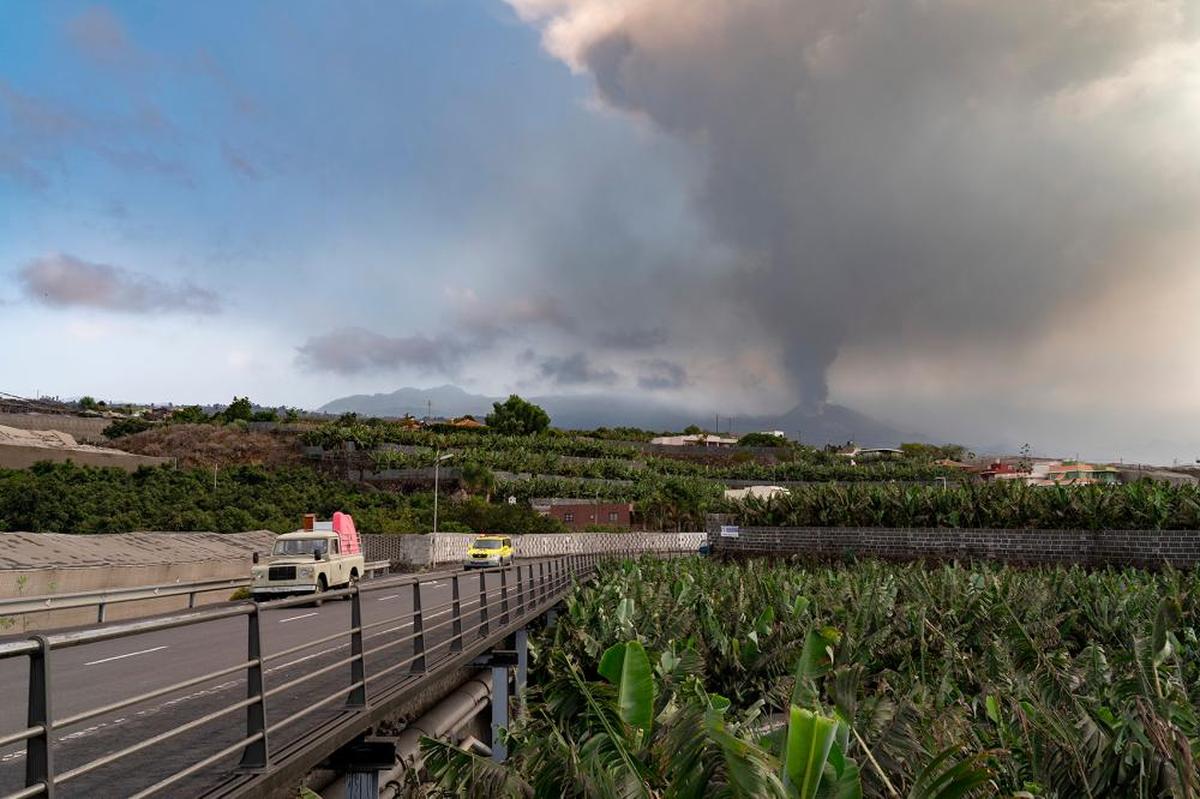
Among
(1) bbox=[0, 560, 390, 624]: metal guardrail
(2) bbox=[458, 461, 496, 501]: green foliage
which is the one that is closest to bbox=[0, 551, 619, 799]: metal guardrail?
(1) bbox=[0, 560, 390, 624]: metal guardrail

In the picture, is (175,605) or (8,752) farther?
(175,605)

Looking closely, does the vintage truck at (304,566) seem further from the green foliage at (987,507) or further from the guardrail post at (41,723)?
the green foliage at (987,507)

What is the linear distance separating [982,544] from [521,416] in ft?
363

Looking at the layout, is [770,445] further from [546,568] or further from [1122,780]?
[1122,780]

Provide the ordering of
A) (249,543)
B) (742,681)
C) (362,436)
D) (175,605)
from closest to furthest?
(742,681) → (175,605) → (249,543) → (362,436)

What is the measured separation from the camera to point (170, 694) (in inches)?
437

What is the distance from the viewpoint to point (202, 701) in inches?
401

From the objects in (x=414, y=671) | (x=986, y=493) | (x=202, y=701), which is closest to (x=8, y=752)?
(x=202, y=701)

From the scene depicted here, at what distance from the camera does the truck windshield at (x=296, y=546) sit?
28.8m

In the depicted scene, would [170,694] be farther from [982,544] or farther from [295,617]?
[982,544]

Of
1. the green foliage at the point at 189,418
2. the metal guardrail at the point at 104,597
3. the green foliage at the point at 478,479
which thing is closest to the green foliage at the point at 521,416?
the green foliage at the point at 189,418

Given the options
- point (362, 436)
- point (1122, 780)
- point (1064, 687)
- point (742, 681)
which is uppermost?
point (362, 436)

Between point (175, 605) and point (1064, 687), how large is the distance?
1139 inches

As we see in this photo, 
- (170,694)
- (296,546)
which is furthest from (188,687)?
(296,546)
